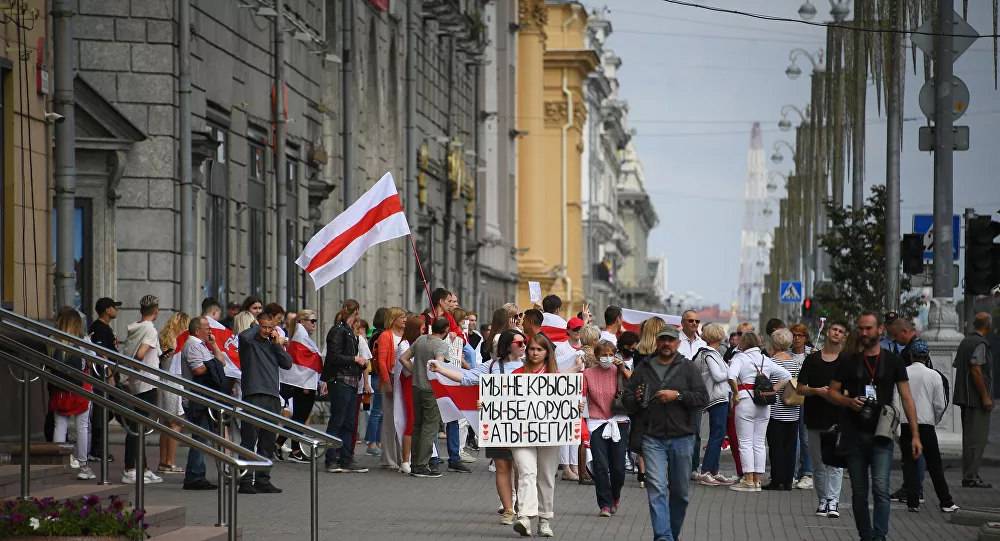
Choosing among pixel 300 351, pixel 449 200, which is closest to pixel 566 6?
pixel 449 200

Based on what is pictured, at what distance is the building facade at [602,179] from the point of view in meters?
109

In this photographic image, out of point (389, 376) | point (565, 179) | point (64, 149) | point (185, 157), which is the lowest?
point (389, 376)

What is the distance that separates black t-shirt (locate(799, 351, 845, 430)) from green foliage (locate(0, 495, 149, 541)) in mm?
5564

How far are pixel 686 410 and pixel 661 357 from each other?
0.46m

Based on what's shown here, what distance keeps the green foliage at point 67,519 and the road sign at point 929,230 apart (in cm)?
1677

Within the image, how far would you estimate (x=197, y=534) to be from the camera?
11766 millimetres

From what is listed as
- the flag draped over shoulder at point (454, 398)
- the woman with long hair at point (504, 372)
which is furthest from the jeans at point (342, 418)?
the woman with long hair at point (504, 372)

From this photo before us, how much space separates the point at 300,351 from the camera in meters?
19.6

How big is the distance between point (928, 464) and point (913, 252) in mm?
8811

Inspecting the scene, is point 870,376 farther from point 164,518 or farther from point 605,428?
point 164,518

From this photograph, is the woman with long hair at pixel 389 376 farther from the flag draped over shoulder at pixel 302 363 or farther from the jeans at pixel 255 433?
the jeans at pixel 255 433

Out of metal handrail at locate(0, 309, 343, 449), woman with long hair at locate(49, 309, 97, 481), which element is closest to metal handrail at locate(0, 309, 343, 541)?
metal handrail at locate(0, 309, 343, 449)

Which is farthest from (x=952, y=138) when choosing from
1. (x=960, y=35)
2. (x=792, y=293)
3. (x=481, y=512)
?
(x=792, y=293)

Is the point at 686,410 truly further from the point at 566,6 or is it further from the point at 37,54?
the point at 566,6
